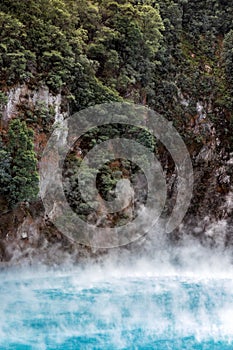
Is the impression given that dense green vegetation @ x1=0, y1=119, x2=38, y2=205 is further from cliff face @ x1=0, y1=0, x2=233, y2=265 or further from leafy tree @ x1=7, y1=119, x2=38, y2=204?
cliff face @ x1=0, y1=0, x2=233, y2=265

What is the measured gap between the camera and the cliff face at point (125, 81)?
576 inches

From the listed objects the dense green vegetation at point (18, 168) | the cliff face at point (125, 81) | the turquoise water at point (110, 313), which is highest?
the cliff face at point (125, 81)

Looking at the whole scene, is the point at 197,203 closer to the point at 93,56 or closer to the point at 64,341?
the point at 93,56

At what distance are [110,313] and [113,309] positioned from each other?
27cm

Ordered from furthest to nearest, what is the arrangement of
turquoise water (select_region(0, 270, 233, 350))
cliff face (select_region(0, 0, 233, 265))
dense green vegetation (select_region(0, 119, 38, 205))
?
cliff face (select_region(0, 0, 233, 265)) < dense green vegetation (select_region(0, 119, 38, 205)) < turquoise water (select_region(0, 270, 233, 350))

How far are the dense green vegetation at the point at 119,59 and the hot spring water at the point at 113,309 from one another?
9.99ft

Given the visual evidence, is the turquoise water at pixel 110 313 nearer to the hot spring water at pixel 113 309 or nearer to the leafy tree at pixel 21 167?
the hot spring water at pixel 113 309

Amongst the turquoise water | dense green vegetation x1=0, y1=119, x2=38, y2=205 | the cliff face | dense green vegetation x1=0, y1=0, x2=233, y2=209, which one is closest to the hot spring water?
the turquoise water

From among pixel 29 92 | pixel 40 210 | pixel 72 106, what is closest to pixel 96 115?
pixel 72 106

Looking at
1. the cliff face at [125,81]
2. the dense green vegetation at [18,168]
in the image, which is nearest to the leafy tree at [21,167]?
the dense green vegetation at [18,168]

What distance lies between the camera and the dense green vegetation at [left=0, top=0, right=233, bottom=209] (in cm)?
1466

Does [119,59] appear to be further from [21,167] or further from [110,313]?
[110,313]

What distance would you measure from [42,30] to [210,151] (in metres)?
8.58

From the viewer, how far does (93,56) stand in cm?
1728
